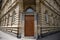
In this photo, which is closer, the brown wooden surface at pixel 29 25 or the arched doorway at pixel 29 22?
the arched doorway at pixel 29 22

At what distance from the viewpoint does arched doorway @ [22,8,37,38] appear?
17.3m

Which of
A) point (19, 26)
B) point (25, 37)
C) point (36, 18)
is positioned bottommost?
point (25, 37)

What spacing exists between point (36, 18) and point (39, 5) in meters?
1.87

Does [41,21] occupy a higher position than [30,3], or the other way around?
[30,3]

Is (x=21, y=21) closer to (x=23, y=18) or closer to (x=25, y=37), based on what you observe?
(x=23, y=18)

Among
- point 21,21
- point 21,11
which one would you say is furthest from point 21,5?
point 21,21

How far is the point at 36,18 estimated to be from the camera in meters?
17.4

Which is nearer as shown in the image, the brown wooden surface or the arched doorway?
the arched doorway

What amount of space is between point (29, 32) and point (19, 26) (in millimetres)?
1613

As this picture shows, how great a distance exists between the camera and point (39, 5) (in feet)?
57.9

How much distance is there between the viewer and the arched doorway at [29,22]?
56.9ft

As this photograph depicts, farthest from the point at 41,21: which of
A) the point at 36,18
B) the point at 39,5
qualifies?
the point at 39,5

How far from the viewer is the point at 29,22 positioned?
17.9 m

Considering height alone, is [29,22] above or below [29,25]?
above
